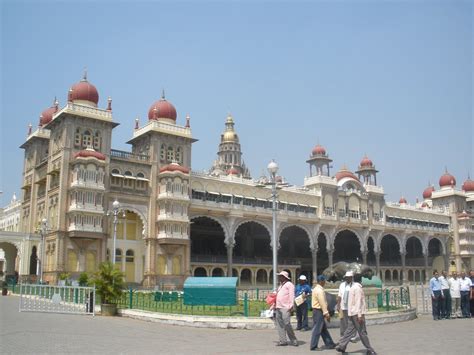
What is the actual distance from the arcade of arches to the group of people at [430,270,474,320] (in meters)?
29.6

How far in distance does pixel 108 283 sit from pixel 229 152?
212 feet

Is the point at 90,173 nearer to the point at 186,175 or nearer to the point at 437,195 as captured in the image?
the point at 186,175

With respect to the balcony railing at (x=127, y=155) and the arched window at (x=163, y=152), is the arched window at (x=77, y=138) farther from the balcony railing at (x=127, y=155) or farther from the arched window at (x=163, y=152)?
the arched window at (x=163, y=152)

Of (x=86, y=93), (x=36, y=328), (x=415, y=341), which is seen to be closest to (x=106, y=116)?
(x=86, y=93)

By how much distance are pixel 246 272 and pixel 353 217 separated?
13570 millimetres

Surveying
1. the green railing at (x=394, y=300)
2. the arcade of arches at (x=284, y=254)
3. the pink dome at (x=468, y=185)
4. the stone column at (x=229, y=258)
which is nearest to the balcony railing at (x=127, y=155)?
the arcade of arches at (x=284, y=254)

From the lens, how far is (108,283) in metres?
18.8

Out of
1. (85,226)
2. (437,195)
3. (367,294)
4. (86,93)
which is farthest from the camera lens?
(437,195)

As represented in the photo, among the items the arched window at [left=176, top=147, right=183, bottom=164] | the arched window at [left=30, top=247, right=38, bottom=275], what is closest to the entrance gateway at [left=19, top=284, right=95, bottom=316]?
the arched window at [left=30, top=247, right=38, bottom=275]

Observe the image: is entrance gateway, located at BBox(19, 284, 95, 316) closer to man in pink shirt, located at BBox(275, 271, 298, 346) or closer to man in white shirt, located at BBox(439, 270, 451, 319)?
man in pink shirt, located at BBox(275, 271, 298, 346)

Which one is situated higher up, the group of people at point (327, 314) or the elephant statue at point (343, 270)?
the elephant statue at point (343, 270)

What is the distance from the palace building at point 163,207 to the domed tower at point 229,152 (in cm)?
2388

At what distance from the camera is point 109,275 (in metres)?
18.9

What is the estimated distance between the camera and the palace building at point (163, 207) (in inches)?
1441
